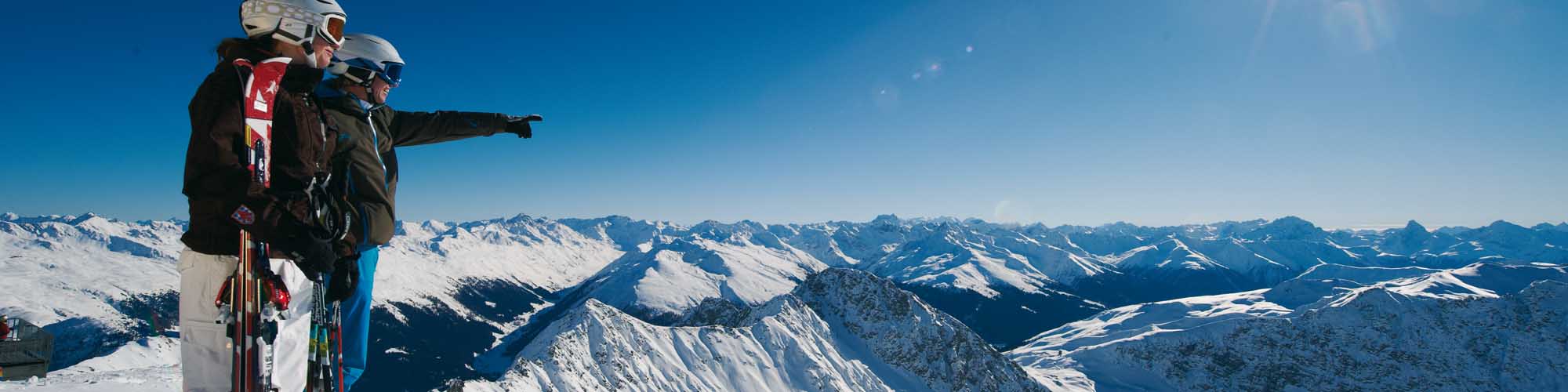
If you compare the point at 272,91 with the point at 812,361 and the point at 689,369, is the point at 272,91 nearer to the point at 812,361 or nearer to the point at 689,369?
the point at 689,369

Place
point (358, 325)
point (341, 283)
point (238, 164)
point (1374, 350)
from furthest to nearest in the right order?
1. point (1374, 350)
2. point (358, 325)
3. point (341, 283)
4. point (238, 164)

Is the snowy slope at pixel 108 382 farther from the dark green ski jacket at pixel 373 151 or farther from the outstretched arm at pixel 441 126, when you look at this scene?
the dark green ski jacket at pixel 373 151

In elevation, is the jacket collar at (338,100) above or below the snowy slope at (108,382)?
above

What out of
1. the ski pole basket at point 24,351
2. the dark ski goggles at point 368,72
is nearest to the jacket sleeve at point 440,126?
the dark ski goggles at point 368,72

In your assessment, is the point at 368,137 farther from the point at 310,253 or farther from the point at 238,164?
the point at 238,164

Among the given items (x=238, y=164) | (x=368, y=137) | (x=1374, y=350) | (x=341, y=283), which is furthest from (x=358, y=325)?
(x=1374, y=350)

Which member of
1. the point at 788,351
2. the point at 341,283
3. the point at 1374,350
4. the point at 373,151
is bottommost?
the point at 1374,350

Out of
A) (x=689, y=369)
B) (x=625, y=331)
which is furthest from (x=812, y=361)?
(x=625, y=331)
